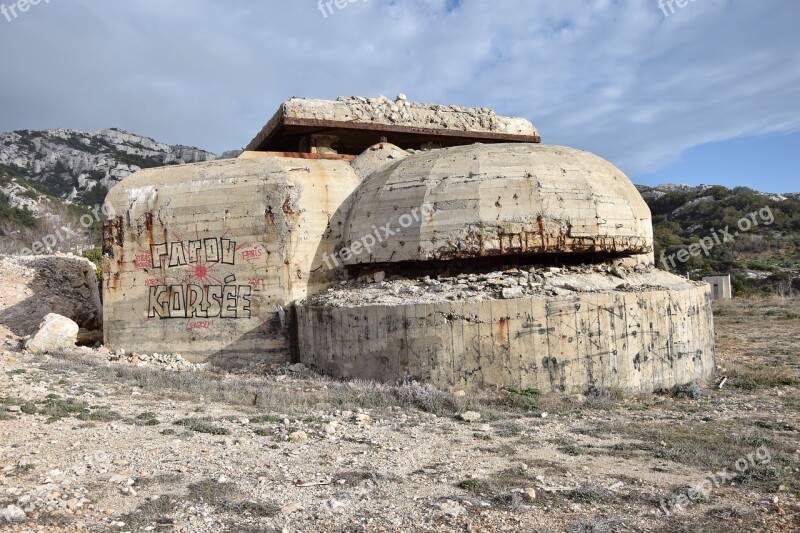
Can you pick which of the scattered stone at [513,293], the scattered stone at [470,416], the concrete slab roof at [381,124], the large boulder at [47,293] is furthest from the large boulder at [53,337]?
the scattered stone at [513,293]

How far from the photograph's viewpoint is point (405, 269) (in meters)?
9.50

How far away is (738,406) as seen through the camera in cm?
782

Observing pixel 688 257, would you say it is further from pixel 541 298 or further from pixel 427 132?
pixel 541 298

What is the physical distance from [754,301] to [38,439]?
24157mm

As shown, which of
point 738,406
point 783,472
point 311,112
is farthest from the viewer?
point 311,112

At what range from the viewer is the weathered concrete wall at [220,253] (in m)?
10.3

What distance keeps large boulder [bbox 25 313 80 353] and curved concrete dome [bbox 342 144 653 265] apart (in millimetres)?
5988

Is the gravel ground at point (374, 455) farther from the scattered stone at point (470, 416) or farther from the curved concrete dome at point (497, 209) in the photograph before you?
the curved concrete dome at point (497, 209)

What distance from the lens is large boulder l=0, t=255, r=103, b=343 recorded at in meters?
13.8

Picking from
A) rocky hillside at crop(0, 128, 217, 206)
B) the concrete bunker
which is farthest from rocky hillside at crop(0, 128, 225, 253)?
the concrete bunker

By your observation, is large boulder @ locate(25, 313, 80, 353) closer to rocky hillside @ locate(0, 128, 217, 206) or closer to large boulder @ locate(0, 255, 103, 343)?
large boulder @ locate(0, 255, 103, 343)

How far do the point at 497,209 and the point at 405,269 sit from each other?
1.79 meters

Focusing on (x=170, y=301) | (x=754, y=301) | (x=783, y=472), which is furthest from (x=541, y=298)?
(x=754, y=301)

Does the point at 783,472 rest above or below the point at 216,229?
below
